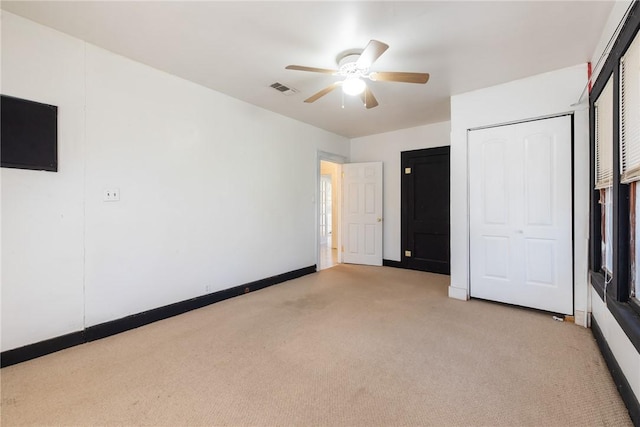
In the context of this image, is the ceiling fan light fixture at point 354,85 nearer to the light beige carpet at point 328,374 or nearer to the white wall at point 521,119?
the white wall at point 521,119

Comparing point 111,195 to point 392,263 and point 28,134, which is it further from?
point 392,263

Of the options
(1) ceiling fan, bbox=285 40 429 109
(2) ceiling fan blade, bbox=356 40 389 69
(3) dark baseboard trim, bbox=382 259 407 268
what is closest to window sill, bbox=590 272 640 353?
(1) ceiling fan, bbox=285 40 429 109

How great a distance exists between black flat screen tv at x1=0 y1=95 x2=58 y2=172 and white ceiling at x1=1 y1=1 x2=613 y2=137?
2.19 ft

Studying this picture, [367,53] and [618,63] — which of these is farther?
[367,53]

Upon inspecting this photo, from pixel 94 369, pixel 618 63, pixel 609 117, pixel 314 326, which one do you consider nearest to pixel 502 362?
pixel 314 326

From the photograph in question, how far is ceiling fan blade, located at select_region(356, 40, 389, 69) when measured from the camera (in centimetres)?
193

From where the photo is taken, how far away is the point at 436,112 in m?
4.15

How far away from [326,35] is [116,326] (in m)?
3.16

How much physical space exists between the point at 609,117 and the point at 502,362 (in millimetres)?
2003

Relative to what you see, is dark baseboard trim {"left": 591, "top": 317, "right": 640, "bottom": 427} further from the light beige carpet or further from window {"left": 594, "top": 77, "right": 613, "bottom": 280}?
window {"left": 594, "top": 77, "right": 613, "bottom": 280}

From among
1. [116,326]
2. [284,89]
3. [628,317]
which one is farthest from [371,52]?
[116,326]

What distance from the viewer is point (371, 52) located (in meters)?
2.05

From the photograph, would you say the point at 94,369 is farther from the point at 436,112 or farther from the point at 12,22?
the point at 436,112

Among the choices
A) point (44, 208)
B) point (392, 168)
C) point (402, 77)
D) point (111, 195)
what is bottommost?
point (44, 208)
